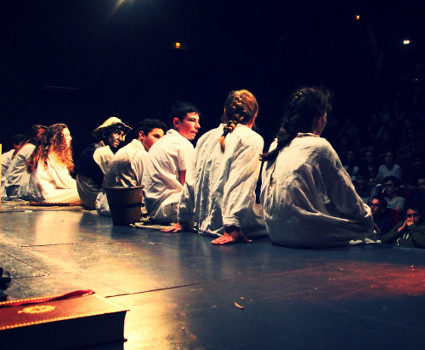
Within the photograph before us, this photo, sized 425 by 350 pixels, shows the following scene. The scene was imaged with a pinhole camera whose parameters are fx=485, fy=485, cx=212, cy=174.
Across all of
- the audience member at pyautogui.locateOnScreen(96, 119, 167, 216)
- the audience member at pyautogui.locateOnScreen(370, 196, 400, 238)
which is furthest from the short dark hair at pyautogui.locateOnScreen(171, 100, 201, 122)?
the audience member at pyautogui.locateOnScreen(370, 196, 400, 238)

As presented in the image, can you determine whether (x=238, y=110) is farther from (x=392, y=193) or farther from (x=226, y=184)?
(x=392, y=193)

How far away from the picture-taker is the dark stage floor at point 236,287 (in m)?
1.55

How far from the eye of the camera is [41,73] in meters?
9.86

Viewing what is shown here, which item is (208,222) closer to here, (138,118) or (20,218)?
(20,218)

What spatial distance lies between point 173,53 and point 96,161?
4.56 m

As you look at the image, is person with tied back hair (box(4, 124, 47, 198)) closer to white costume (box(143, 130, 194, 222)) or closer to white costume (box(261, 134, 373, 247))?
white costume (box(143, 130, 194, 222))

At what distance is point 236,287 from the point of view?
2.21 meters

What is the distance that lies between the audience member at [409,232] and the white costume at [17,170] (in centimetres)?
658

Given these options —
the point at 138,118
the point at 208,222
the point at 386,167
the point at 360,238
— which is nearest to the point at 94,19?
the point at 138,118

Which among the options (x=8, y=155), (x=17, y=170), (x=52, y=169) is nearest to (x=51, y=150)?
(x=52, y=169)

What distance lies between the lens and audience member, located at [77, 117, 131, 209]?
6648 millimetres

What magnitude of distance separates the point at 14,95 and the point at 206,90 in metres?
3.93

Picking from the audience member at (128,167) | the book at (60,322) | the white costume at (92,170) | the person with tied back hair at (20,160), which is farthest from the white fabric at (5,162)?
the book at (60,322)

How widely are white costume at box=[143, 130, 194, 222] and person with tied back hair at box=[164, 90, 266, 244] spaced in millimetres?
583
